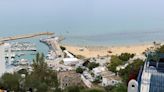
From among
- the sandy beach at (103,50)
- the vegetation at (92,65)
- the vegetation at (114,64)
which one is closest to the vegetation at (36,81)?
the vegetation at (114,64)

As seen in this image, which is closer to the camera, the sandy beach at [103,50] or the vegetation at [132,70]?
the vegetation at [132,70]

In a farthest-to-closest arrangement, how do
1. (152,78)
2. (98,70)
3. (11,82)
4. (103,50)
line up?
(103,50) → (98,70) → (11,82) → (152,78)

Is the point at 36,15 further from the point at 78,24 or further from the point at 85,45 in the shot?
the point at 85,45

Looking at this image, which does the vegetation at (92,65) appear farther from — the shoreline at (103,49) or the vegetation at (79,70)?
the shoreline at (103,49)

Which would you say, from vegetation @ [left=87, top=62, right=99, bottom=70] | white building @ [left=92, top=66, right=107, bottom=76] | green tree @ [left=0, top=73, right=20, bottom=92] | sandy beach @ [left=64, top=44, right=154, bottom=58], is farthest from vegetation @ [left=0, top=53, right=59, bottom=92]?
sandy beach @ [left=64, top=44, right=154, bottom=58]

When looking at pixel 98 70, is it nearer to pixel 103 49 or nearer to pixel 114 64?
pixel 114 64

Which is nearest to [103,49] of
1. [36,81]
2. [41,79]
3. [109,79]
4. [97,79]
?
[97,79]

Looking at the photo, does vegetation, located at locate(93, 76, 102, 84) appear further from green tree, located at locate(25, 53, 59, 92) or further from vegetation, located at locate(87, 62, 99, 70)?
green tree, located at locate(25, 53, 59, 92)

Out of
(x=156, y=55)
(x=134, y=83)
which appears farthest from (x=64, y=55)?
(x=134, y=83)
